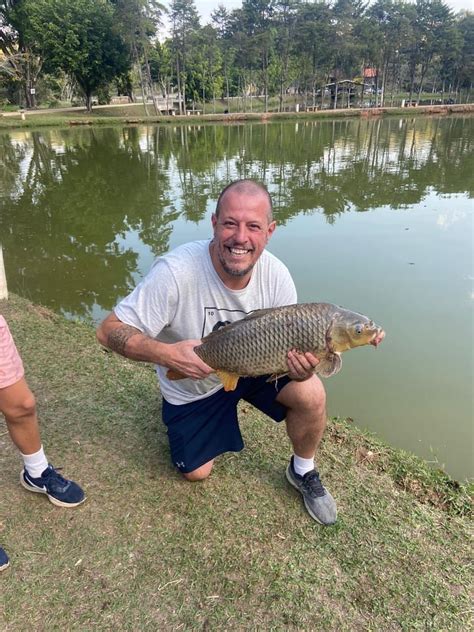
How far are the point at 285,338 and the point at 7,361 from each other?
1.31 metres

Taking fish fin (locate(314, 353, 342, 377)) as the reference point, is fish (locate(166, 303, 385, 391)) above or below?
above

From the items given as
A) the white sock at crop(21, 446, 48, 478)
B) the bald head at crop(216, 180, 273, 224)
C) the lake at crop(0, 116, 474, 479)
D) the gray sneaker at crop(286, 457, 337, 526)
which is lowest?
the lake at crop(0, 116, 474, 479)

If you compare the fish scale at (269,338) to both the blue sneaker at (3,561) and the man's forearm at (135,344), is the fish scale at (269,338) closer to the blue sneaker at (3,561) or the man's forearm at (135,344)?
the man's forearm at (135,344)

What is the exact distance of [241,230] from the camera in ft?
7.29

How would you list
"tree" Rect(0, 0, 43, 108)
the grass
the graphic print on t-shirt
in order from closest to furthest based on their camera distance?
the grass
the graphic print on t-shirt
"tree" Rect(0, 0, 43, 108)

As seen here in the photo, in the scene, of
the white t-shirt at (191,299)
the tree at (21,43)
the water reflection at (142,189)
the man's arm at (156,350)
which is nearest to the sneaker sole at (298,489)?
the white t-shirt at (191,299)

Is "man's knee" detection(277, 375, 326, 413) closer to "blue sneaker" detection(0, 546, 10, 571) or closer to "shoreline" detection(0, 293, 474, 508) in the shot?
"shoreline" detection(0, 293, 474, 508)

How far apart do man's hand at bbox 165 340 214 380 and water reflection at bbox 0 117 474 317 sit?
3.94 metres

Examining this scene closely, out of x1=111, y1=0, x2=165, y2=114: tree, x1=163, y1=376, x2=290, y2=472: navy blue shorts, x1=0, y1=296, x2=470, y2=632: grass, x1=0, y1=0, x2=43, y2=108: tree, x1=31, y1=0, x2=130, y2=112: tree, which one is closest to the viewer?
x1=0, y1=296, x2=470, y2=632: grass

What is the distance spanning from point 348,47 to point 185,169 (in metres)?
50.5

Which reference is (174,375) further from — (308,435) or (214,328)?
(308,435)

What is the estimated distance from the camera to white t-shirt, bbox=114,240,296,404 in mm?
2295

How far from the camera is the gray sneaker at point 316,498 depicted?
7.99 feet

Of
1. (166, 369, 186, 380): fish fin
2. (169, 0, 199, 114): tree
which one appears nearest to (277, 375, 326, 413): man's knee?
(166, 369, 186, 380): fish fin
